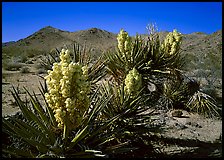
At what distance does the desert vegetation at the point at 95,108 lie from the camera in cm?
351

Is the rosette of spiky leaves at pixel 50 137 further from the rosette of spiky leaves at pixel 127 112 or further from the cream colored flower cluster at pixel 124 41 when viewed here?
the cream colored flower cluster at pixel 124 41

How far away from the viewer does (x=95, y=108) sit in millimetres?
3977

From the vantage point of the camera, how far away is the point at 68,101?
11.2 ft

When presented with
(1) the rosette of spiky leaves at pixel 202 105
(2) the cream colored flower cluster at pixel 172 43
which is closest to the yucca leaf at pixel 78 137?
(2) the cream colored flower cluster at pixel 172 43

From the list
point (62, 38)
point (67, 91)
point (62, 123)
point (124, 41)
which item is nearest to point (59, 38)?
point (62, 38)

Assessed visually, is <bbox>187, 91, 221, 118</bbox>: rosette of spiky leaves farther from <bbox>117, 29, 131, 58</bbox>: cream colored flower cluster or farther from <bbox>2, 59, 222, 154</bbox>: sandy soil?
<bbox>117, 29, 131, 58</bbox>: cream colored flower cluster

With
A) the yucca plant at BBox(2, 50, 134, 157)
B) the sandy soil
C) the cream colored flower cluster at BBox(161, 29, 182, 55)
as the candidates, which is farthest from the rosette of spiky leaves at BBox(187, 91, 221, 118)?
the yucca plant at BBox(2, 50, 134, 157)

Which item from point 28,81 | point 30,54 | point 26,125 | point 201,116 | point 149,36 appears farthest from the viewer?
point 30,54

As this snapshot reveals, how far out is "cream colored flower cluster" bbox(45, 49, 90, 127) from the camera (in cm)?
342

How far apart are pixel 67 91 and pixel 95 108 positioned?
66 centimetres

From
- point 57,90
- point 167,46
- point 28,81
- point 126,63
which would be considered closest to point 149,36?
point 167,46

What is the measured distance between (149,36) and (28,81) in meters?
9.05

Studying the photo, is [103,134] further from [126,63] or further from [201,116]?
[201,116]

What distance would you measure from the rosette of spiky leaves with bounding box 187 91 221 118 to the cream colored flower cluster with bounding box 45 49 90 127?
5.94 meters
